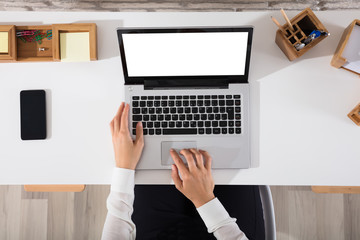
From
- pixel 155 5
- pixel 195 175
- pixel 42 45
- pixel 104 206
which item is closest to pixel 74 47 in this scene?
pixel 42 45

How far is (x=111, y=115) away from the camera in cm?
92

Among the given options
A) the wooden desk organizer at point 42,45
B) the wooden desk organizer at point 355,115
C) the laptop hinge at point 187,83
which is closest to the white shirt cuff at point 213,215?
the laptop hinge at point 187,83

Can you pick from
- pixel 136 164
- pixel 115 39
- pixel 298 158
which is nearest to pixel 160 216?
pixel 136 164

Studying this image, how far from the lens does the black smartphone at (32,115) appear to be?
0.91 metres

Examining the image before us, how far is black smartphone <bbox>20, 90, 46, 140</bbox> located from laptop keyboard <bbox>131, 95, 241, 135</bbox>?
1.01 feet

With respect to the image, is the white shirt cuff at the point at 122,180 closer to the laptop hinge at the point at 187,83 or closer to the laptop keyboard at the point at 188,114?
the laptop keyboard at the point at 188,114

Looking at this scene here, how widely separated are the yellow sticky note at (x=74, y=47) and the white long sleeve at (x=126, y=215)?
15.2 inches

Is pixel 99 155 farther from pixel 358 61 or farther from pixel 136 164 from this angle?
pixel 358 61

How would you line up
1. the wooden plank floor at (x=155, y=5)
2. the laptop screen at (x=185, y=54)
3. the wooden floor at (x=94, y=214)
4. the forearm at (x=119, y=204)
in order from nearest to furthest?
the laptop screen at (x=185, y=54)
the forearm at (x=119, y=204)
the wooden plank floor at (x=155, y=5)
the wooden floor at (x=94, y=214)

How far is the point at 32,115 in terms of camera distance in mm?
913

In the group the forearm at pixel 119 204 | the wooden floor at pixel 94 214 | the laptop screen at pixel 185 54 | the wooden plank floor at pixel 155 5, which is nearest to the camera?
the laptop screen at pixel 185 54

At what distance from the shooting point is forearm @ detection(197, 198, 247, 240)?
2.86 feet

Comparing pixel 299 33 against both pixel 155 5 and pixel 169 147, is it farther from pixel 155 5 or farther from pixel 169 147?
pixel 155 5

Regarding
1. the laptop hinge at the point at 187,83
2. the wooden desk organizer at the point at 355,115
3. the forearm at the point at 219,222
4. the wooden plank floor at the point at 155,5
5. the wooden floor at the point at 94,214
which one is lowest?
the wooden floor at the point at 94,214
